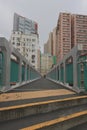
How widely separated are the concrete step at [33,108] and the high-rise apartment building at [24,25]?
340ft

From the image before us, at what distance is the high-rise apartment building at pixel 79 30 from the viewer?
253 ft

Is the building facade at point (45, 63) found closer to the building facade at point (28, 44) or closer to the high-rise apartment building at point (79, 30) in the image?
the building facade at point (28, 44)

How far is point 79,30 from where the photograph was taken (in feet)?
253

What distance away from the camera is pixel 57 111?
5.28m

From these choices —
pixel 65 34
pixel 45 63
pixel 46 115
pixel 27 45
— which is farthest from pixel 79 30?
pixel 46 115

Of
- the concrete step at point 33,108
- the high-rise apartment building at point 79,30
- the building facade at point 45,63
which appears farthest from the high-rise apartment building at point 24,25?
the concrete step at point 33,108

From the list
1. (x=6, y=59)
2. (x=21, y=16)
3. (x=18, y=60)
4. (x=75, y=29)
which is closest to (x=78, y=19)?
(x=75, y=29)

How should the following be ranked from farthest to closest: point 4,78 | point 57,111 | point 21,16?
point 21,16 < point 4,78 < point 57,111

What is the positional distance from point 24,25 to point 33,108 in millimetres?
109767

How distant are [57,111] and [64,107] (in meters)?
0.41

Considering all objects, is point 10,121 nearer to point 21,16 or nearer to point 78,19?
point 78,19

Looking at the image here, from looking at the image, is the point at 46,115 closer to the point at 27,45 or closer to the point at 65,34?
the point at 65,34

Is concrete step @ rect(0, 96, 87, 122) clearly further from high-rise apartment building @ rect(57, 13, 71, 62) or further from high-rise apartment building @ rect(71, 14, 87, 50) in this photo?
high-rise apartment building @ rect(71, 14, 87, 50)

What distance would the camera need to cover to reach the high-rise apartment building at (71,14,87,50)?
77.1 meters
